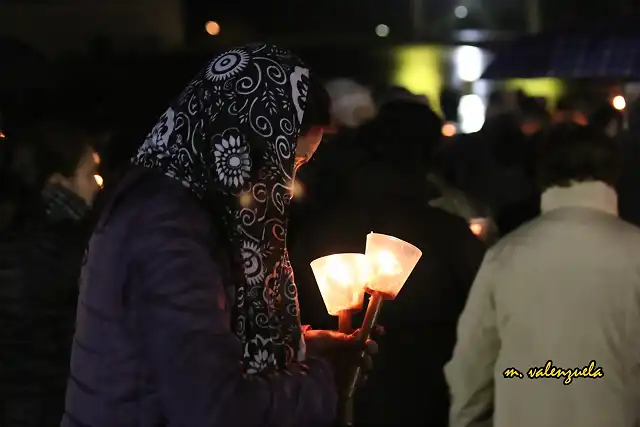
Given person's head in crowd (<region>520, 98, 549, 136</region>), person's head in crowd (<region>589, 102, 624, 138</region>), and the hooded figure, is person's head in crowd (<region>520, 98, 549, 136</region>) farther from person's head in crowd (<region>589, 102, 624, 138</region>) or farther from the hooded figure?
the hooded figure

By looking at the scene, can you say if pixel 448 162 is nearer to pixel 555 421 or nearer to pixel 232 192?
pixel 555 421

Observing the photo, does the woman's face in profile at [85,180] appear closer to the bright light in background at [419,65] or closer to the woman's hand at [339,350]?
the woman's hand at [339,350]

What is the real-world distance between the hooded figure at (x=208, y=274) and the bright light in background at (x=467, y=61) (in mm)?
13950

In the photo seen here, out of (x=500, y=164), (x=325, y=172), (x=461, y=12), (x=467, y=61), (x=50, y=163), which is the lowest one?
(x=50, y=163)

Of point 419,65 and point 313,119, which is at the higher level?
point 419,65

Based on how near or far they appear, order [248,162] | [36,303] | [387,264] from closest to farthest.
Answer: [248,162] → [387,264] → [36,303]

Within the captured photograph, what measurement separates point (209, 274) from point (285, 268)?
29cm

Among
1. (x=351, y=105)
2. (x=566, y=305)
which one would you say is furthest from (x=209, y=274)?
(x=351, y=105)

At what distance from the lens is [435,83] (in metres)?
15.6

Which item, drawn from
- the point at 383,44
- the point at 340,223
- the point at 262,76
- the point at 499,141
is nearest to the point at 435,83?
the point at 383,44

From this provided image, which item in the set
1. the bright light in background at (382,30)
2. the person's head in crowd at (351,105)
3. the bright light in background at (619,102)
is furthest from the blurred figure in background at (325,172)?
the bright light in background at (382,30)

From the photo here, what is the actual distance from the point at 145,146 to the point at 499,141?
4164 millimetres

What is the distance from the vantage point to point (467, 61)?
15.6 metres
